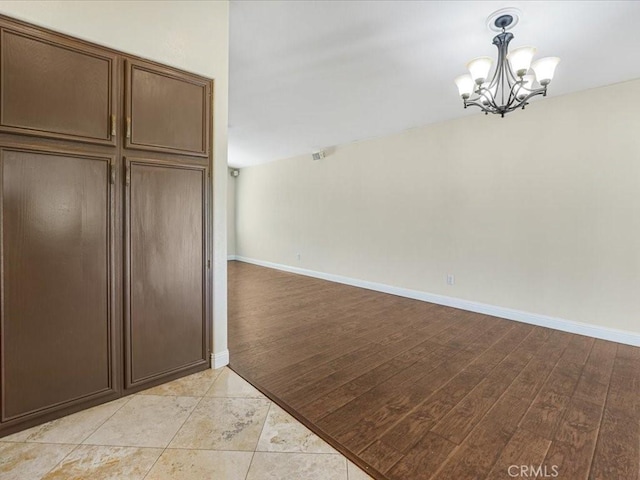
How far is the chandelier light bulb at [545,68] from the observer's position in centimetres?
197

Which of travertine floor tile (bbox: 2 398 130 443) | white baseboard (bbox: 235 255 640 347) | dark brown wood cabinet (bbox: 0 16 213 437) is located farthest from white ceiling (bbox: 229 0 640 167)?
travertine floor tile (bbox: 2 398 130 443)

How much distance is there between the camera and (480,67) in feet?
6.71

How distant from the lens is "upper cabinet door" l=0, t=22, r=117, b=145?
155 cm

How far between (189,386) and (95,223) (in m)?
1.21

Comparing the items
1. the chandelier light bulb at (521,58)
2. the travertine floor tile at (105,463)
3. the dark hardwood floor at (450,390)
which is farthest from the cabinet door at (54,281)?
the chandelier light bulb at (521,58)

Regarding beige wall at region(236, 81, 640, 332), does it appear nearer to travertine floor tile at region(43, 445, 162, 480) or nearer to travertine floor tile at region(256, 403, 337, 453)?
travertine floor tile at region(256, 403, 337, 453)

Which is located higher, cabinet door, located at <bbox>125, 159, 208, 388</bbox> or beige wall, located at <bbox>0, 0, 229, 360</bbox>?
beige wall, located at <bbox>0, 0, 229, 360</bbox>

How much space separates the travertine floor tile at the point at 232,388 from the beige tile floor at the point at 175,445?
0.04 metres

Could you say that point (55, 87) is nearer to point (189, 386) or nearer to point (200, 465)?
point (189, 386)

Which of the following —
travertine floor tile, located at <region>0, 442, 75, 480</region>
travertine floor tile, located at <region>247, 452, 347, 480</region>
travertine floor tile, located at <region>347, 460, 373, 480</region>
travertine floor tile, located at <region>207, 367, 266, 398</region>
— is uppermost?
travertine floor tile, located at <region>207, 367, 266, 398</region>

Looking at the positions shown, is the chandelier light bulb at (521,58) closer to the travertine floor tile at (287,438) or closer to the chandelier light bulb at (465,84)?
the chandelier light bulb at (465,84)

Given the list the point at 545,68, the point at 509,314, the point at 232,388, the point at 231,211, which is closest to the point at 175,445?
the point at 232,388

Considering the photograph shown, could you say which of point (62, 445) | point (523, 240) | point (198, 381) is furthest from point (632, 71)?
point (62, 445)

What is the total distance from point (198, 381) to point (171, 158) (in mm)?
1545
